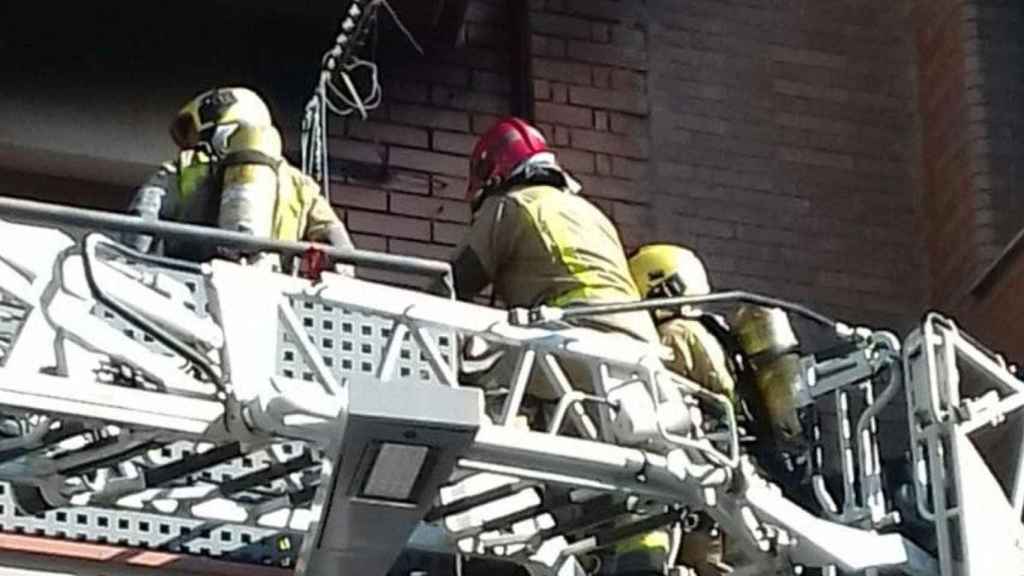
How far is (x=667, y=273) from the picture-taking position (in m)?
10.1

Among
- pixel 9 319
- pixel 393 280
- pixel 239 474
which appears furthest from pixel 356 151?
pixel 9 319

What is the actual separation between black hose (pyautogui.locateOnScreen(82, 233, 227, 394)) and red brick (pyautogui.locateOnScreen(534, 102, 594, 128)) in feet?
12.8

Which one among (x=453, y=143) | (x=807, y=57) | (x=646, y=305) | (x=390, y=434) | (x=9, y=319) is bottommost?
(x=390, y=434)

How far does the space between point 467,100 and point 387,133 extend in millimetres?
363

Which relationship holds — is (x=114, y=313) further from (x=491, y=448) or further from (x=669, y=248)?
(x=669, y=248)

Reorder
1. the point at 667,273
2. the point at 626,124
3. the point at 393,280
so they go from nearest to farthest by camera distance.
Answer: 1. the point at 667,273
2. the point at 393,280
3. the point at 626,124

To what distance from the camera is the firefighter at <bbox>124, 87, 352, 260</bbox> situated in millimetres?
8992

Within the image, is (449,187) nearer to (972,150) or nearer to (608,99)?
(608,99)

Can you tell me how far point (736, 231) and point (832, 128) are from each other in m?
0.74

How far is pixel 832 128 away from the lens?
1204cm

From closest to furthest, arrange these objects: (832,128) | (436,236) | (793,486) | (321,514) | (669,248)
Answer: (321,514) → (793,486) → (669,248) → (436,236) → (832,128)

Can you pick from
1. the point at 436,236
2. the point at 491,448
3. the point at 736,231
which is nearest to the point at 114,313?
the point at 491,448

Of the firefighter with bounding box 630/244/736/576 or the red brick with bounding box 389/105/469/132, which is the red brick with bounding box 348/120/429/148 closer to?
the red brick with bounding box 389/105/469/132

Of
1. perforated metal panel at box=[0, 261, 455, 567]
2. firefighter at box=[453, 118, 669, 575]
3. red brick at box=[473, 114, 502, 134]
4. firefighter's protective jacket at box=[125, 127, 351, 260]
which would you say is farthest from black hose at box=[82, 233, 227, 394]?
red brick at box=[473, 114, 502, 134]
